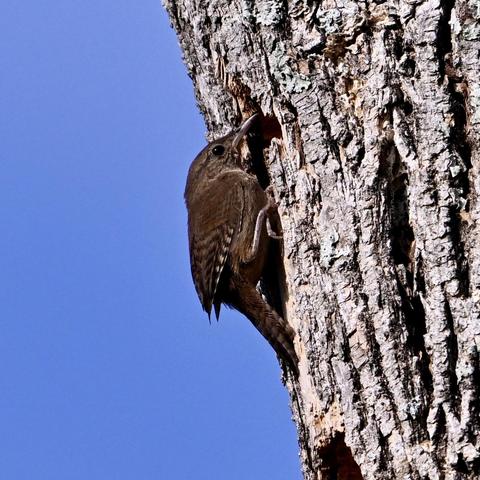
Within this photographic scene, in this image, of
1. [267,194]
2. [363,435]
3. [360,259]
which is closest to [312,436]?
[363,435]

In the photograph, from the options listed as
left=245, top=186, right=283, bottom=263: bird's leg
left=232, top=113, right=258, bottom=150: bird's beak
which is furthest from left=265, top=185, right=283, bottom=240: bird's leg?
left=232, top=113, right=258, bottom=150: bird's beak

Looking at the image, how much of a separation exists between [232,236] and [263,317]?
0.86 m

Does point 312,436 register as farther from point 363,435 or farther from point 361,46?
point 361,46

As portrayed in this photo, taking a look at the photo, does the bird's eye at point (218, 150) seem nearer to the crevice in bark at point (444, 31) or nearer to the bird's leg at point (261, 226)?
the bird's leg at point (261, 226)

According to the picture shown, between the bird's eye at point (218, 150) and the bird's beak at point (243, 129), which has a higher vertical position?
the bird's eye at point (218, 150)

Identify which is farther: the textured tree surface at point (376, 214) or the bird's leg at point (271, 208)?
the bird's leg at point (271, 208)

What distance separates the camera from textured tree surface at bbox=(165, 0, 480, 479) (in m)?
3.36

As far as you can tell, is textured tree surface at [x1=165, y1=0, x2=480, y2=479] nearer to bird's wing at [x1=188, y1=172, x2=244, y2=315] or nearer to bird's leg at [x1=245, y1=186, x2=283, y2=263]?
bird's leg at [x1=245, y1=186, x2=283, y2=263]

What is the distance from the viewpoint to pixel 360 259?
3.63 m

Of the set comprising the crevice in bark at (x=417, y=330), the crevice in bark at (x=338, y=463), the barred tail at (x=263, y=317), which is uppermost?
the barred tail at (x=263, y=317)

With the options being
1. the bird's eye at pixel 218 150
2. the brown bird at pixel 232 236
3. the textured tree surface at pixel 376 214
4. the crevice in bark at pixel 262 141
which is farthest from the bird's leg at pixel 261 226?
the textured tree surface at pixel 376 214

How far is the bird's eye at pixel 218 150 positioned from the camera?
4.95 meters

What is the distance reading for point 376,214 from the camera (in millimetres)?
3617

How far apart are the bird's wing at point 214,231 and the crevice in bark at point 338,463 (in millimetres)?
1354
